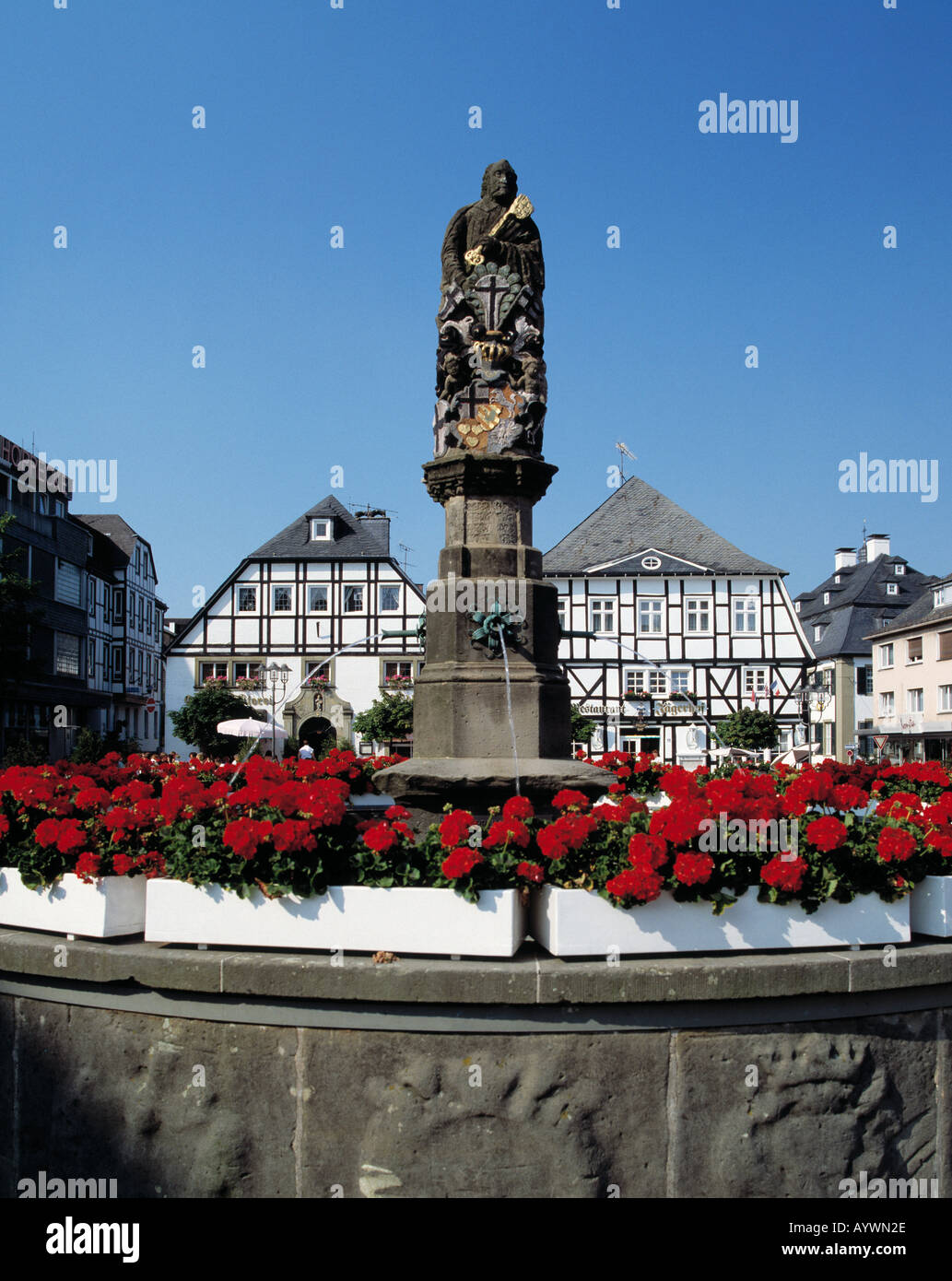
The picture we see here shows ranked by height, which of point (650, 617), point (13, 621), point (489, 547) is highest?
point (650, 617)

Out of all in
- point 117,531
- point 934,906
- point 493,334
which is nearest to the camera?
point 934,906

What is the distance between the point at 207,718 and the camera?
4209 centimetres

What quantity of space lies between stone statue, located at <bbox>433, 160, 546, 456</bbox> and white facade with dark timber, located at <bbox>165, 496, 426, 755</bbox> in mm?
38500

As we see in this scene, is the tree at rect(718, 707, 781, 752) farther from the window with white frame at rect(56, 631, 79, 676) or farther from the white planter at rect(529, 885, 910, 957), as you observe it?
the white planter at rect(529, 885, 910, 957)

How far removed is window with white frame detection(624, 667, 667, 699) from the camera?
4400 cm

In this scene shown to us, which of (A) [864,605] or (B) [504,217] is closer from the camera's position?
(B) [504,217]

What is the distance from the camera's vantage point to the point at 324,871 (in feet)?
13.9

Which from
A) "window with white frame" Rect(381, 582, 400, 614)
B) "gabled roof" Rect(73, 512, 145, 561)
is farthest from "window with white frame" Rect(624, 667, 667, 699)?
"gabled roof" Rect(73, 512, 145, 561)

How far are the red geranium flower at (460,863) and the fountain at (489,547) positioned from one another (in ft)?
7.72

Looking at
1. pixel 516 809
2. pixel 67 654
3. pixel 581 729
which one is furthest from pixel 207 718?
pixel 516 809

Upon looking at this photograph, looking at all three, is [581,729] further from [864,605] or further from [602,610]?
[864,605]

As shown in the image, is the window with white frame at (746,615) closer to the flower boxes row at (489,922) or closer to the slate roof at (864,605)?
the slate roof at (864,605)

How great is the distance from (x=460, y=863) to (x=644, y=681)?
41.4 metres

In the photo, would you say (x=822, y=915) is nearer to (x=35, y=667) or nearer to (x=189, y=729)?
(x=35, y=667)
